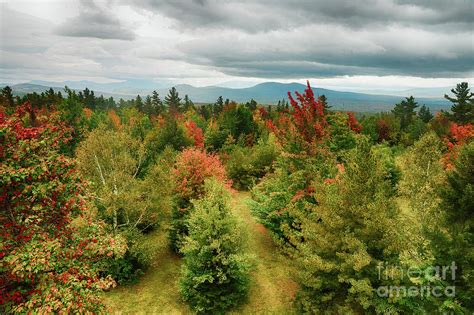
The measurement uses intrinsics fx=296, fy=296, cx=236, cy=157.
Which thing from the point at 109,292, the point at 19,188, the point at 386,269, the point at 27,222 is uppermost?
the point at 19,188

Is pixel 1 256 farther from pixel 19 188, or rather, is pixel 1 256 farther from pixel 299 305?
pixel 299 305

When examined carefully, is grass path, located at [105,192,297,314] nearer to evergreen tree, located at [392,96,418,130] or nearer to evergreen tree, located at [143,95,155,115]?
evergreen tree, located at [392,96,418,130]

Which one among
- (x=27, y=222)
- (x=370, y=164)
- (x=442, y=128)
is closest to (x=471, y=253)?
(x=370, y=164)

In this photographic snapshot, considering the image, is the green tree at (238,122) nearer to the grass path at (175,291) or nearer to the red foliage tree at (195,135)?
the red foliage tree at (195,135)

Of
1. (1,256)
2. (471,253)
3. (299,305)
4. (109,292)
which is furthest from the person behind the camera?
(109,292)

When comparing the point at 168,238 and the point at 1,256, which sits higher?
the point at 1,256

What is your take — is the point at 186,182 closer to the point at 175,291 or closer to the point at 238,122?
the point at 175,291
